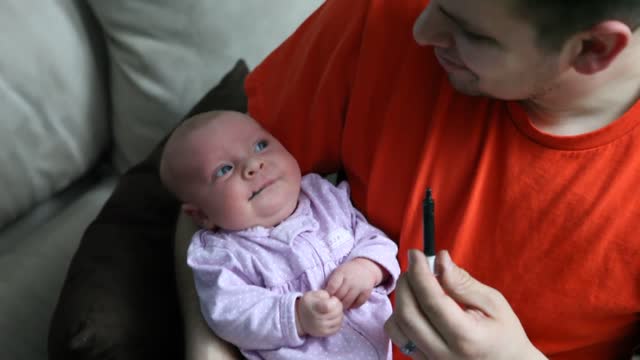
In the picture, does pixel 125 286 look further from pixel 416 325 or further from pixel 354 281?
pixel 416 325

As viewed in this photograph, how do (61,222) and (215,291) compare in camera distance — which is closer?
(215,291)

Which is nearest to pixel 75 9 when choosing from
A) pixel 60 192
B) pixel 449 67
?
pixel 60 192

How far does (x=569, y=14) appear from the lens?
0.81 metres

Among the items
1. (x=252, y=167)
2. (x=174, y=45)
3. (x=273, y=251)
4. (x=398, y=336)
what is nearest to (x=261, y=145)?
(x=252, y=167)

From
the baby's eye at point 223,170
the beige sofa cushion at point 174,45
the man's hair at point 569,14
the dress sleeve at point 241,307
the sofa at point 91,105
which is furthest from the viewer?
the beige sofa cushion at point 174,45

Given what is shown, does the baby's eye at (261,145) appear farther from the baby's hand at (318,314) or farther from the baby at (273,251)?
the baby's hand at (318,314)

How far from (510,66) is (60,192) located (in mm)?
1200

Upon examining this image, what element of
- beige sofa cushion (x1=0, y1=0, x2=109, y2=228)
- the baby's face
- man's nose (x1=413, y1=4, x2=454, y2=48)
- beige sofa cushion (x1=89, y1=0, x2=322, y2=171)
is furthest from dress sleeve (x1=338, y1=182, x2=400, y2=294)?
beige sofa cushion (x1=0, y1=0, x2=109, y2=228)

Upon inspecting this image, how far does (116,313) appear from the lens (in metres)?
1.12

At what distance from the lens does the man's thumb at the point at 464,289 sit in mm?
870

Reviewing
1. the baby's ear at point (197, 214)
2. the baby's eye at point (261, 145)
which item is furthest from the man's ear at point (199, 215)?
the baby's eye at point (261, 145)

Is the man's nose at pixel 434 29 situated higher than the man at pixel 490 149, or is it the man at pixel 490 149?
the man's nose at pixel 434 29

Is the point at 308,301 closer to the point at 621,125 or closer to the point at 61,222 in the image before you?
the point at 621,125

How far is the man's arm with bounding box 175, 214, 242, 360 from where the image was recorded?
1.05 metres
